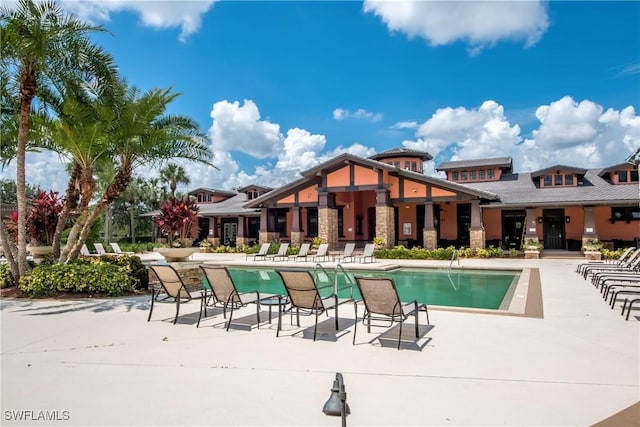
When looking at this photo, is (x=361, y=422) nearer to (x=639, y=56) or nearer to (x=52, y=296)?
(x=52, y=296)

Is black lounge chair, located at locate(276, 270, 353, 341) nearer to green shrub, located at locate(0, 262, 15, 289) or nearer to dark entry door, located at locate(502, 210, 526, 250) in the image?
green shrub, located at locate(0, 262, 15, 289)

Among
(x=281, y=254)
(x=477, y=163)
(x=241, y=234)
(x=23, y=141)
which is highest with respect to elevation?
(x=477, y=163)

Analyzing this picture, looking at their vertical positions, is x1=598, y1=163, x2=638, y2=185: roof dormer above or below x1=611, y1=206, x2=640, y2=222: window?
above

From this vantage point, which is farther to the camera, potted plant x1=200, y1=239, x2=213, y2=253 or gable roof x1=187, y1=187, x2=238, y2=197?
gable roof x1=187, y1=187, x2=238, y2=197

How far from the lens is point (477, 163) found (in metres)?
29.1

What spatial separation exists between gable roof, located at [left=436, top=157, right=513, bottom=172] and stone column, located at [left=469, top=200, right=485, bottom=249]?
20.4 feet

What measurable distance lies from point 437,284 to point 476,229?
1037cm

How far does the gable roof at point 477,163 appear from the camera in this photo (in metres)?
28.4

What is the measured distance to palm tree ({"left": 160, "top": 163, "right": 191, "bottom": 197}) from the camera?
38419 millimetres

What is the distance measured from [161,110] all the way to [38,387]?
8433 millimetres

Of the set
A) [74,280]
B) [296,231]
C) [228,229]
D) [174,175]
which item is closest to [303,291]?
[74,280]

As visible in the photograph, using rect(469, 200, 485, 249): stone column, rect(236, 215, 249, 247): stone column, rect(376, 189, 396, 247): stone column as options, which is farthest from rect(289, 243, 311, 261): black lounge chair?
rect(469, 200, 485, 249): stone column

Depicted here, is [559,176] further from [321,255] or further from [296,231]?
[296,231]

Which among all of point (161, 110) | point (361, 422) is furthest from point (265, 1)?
point (361, 422)
